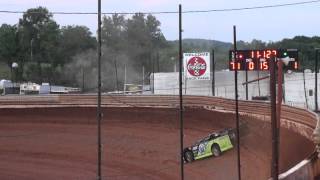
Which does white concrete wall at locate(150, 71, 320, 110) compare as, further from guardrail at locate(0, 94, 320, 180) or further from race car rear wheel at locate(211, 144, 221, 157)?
race car rear wheel at locate(211, 144, 221, 157)

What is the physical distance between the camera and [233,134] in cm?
2761

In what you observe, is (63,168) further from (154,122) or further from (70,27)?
(70,27)

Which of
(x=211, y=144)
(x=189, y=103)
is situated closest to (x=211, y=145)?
(x=211, y=144)

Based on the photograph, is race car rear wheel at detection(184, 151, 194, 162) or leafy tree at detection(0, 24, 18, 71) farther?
leafy tree at detection(0, 24, 18, 71)

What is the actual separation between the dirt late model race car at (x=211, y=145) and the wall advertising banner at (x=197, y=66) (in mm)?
15762

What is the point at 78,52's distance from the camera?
95875 mm

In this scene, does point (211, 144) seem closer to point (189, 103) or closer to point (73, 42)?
point (189, 103)

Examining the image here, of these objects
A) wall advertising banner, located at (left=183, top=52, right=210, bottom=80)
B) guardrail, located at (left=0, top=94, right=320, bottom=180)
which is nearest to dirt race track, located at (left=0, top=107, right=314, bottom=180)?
guardrail, located at (left=0, top=94, right=320, bottom=180)

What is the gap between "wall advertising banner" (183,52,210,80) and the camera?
146 feet

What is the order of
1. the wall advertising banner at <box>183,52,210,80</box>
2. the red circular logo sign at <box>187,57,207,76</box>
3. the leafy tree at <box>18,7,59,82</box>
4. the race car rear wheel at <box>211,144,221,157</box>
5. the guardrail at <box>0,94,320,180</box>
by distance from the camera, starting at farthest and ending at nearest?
the leafy tree at <box>18,7,59,82</box>
the red circular logo sign at <box>187,57,207,76</box>
the wall advertising banner at <box>183,52,210,80</box>
the race car rear wheel at <box>211,144,221,157</box>
the guardrail at <box>0,94,320,180</box>

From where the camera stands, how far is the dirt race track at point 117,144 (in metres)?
27.0

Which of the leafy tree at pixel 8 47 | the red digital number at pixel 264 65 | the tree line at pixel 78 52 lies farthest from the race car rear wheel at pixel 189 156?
the leafy tree at pixel 8 47

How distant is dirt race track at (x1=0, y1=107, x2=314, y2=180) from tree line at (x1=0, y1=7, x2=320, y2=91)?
39.5 m

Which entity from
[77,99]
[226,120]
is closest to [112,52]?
[77,99]
